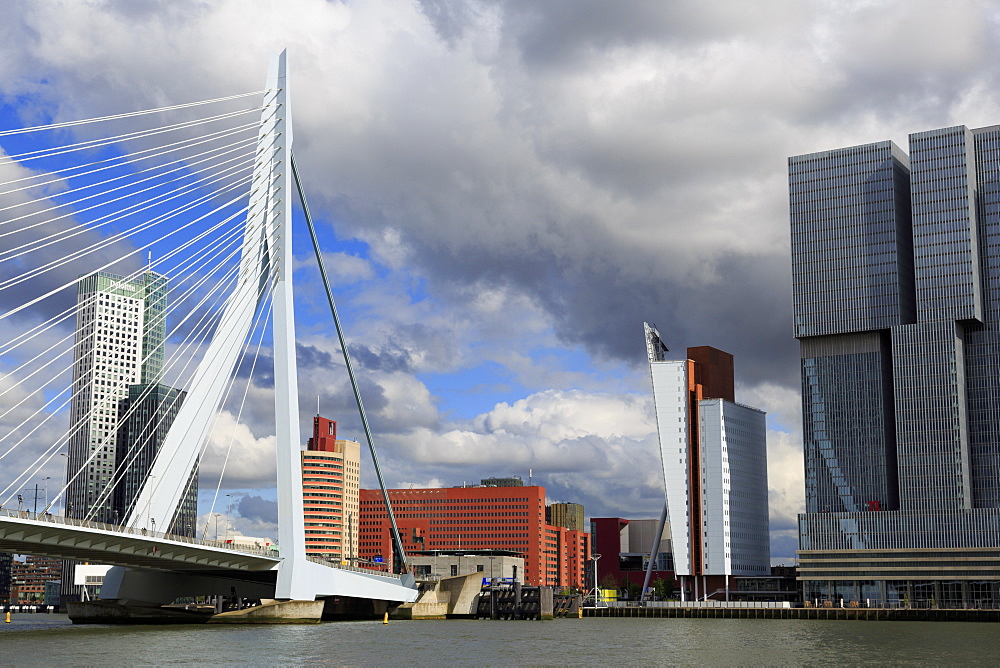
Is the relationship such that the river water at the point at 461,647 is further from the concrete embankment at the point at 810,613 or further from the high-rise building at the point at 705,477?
the high-rise building at the point at 705,477

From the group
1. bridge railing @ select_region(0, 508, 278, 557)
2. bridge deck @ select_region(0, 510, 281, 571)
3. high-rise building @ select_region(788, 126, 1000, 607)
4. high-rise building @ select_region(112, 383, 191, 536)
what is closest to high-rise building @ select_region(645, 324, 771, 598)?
high-rise building @ select_region(788, 126, 1000, 607)

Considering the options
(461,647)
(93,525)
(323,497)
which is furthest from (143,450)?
(461,647)

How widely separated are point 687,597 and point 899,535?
1167 inches

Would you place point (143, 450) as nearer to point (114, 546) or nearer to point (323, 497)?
point (323, 497)

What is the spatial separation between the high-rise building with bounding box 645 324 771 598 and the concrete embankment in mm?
28042

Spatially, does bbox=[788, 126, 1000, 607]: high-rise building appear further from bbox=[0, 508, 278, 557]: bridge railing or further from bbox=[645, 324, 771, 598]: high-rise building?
bbox=[0, 508, 278, 557]: bridge railing

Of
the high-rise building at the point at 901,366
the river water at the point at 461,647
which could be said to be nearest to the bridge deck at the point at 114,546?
the river water at the point at 461,647

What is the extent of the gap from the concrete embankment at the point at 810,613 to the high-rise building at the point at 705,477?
28.0 m

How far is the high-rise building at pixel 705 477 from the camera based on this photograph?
143 m

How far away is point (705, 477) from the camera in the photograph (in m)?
144

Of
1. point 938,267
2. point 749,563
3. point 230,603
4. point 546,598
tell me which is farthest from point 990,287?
point 230,603

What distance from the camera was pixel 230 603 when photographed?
250 ft

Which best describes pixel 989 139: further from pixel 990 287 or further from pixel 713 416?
pixel 713 416

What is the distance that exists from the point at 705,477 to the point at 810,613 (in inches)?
1356
